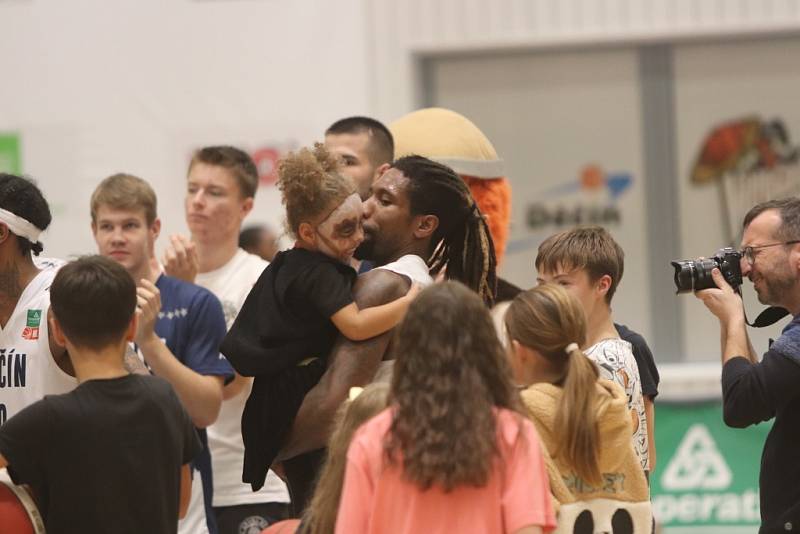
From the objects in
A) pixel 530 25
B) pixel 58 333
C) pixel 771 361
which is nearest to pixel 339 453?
pixel 58 333

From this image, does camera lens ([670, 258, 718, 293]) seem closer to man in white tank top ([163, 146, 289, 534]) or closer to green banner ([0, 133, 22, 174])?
man in white tank top ([163, 146, 289, 534])

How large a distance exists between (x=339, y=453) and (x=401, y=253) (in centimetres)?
76

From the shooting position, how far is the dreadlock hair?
3.58 m

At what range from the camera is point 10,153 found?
7617 millimetres

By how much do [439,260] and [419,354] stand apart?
35.6 inches

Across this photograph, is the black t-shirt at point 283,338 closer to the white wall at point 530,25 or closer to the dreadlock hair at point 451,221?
the dreadlock hair at point 451,221

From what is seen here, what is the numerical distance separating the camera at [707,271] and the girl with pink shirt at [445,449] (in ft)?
3.94

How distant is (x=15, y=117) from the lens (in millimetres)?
7590

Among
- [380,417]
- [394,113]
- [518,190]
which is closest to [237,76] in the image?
[394,113]

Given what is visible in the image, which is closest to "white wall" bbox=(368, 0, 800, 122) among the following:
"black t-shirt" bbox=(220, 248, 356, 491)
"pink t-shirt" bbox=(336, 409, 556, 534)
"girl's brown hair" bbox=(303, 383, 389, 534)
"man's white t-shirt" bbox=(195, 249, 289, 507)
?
Result: "man's white t-shirt" bbox=(195, 249, 289, 507)

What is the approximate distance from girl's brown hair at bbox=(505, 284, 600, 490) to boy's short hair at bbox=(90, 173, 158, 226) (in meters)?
1.88

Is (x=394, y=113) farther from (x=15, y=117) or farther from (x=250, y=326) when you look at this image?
(x=250, y=326)

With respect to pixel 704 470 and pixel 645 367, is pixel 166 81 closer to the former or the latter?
pixel 704 470

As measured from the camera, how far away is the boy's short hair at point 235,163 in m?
5.20
